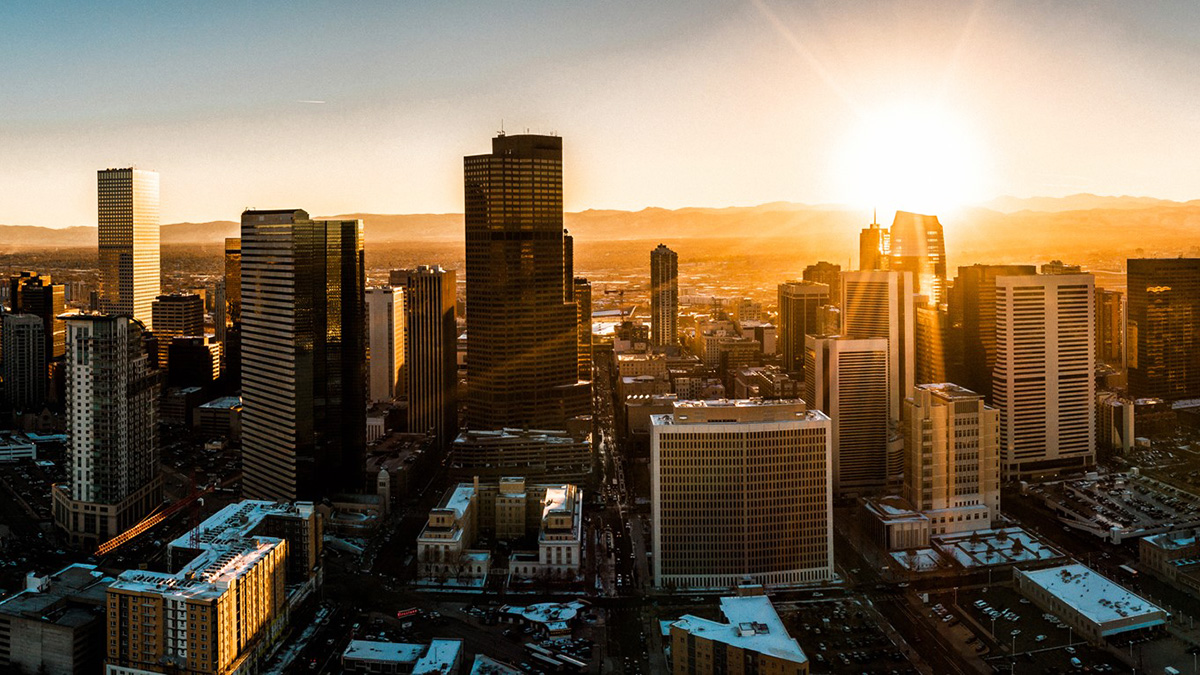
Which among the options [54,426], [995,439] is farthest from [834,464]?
[54,426]

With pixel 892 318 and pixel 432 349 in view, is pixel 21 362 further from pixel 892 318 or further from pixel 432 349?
pixel 892 318

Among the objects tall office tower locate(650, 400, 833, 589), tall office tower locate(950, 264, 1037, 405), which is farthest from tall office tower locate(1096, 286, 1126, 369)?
tall office tower locate(650, 400, 833, 589)

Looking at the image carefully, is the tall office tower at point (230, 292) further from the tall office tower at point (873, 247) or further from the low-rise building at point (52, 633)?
the tall office tower at point (873, 247)

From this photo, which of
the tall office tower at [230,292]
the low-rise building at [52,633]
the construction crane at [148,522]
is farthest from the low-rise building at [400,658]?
the tall office tower at [230,292]

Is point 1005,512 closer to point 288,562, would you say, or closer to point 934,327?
point 934,327

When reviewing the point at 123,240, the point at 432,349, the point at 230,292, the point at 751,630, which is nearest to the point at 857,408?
the point at 751,630

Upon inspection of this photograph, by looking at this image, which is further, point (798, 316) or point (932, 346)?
point (798, 316)
